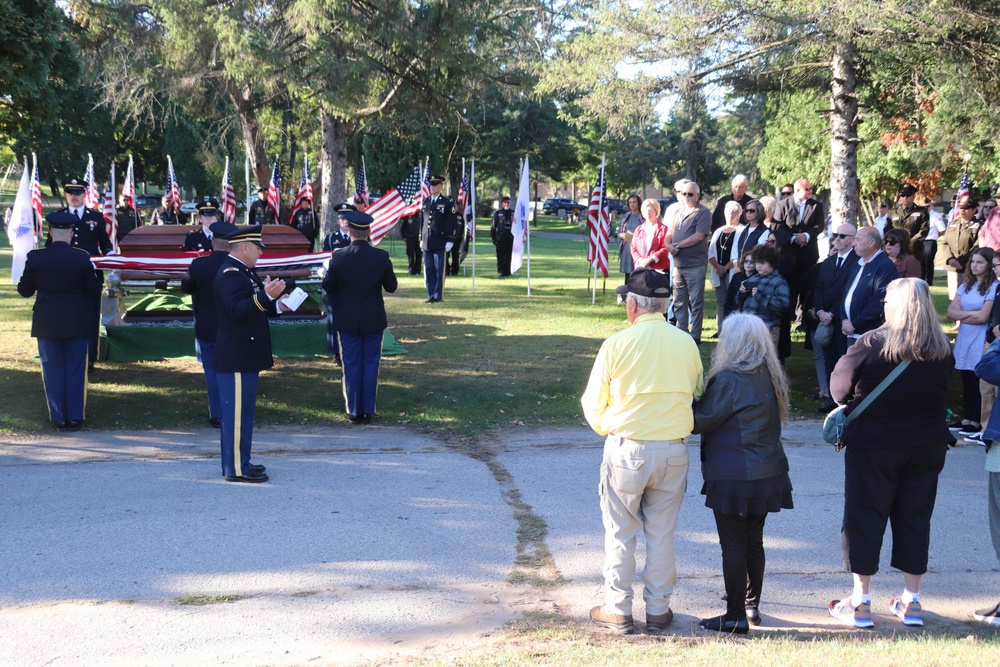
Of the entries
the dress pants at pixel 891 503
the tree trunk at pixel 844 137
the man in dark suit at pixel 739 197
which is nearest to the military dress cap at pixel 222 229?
the dress pants at pixel 891 503

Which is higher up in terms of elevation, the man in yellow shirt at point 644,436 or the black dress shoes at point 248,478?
the man in yellow shirt at point 644,436

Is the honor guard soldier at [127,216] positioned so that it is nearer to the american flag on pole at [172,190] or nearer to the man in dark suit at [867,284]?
the american flag on pole at [172,190]

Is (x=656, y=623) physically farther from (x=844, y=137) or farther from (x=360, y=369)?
(x=844, y=137)

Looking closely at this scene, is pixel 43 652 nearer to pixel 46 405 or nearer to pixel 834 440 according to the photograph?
pixel 834 440

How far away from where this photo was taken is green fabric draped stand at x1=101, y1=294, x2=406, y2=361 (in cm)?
1027

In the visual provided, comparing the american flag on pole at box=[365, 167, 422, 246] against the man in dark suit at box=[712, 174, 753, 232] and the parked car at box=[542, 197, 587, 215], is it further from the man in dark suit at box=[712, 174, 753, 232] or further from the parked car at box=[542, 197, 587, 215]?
the parked car at box=[542, 197, 587, 215]

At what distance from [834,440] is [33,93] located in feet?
26.9

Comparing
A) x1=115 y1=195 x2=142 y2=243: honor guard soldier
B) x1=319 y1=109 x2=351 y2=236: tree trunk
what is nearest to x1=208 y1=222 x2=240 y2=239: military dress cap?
x1=319 y1=109 x2=351 y2=236: tree trunk

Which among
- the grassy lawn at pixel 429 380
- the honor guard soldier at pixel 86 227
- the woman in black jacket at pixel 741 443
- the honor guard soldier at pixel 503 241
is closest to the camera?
the woman in black jacket at pixel 741 443

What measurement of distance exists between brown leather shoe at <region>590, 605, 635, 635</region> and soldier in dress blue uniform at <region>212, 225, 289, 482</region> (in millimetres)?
3272

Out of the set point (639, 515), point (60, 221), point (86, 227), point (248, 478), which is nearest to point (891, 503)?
point (639, 515)

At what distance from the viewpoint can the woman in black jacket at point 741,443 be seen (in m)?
4.69

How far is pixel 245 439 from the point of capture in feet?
23.7

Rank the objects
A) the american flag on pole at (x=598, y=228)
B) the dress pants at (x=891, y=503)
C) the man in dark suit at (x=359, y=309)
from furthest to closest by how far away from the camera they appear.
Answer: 1. the american flag on pole at (x=598, y=228)
2. the man in dark suit at (x=359, y=309)
3. the dress pants at (x=891, y=503)
